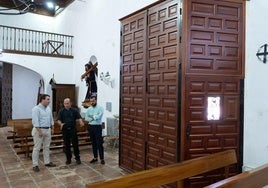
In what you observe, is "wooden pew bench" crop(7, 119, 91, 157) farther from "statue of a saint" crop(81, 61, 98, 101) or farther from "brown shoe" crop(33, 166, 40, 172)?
"statue of a saint" crop(81, 61, 98, 101)

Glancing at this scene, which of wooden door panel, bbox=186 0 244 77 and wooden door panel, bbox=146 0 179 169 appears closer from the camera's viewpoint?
wooden door panel, bbox=186 0 244 77

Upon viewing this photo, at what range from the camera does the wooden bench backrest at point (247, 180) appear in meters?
1.98

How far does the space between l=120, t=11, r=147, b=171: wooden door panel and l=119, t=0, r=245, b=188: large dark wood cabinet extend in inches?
8.9

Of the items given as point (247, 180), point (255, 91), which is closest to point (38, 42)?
point (255, 91)

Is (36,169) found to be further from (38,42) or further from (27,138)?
(38,42)

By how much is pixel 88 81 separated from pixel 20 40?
423 centimetres

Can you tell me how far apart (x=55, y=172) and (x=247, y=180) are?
3827 millimetres

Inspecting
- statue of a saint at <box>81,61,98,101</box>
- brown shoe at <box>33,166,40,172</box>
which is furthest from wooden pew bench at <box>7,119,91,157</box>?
statue of a saint at <box>81,61,98,101</box>

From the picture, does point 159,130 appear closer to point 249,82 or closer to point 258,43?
point 249,82

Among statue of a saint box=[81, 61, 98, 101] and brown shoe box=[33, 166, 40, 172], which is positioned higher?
statue of a saint box=[81, 61, 98, 101]

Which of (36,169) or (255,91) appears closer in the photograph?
(255,91)

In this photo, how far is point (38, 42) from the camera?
11719 mm

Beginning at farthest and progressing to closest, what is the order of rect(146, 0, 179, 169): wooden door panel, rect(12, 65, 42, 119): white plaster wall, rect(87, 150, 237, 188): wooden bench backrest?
rect(12, 65, 42, 119): white plaster wall < rect(146, 0, 179, 169): wooden door panel < rect(87, 150, 237, 188): wooden bench backrest

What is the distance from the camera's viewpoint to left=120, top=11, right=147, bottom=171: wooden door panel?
14.9 feet
